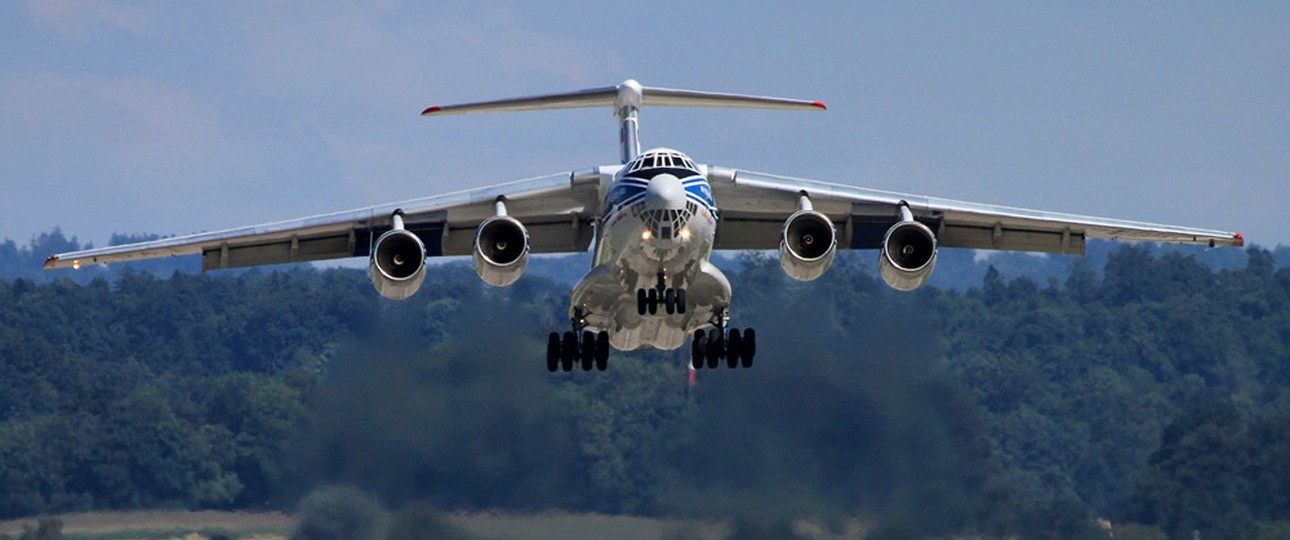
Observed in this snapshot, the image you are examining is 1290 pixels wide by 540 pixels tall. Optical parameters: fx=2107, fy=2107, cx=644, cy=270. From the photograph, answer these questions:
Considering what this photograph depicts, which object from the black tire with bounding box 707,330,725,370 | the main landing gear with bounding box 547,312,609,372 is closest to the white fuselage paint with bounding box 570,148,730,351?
the black tire with bounding box 707,330,725,370

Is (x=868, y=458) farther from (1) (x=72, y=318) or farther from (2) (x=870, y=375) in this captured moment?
(1) (x=72, y=318)

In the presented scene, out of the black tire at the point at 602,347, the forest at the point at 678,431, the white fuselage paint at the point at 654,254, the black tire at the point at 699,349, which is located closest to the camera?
the white fuselage paint at the point at 654,254

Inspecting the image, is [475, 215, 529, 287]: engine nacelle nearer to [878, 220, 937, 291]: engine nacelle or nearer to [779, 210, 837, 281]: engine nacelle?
[779, 210, 837, 281]: engine nacelle

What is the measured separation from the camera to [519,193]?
72.6ft

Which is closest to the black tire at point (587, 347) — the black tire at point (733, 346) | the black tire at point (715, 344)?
the black tire at point (715, 344)

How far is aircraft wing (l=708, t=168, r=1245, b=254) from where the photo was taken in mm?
22016

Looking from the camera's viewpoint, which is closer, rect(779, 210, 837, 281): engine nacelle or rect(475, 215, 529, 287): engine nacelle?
rect(779, 210, 837, 281): engine nacelle

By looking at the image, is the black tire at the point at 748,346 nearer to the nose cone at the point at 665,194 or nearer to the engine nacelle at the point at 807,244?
the engine nacelle at the point at 807,244

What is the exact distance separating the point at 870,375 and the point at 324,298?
15.3 m

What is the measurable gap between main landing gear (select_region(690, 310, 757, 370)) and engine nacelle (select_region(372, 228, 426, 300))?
3.08 metres

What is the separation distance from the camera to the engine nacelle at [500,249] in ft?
67.4

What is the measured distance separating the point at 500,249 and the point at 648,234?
195 cm

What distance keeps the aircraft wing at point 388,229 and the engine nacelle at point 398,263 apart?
1.16 m

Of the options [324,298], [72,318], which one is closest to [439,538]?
[324,298]
